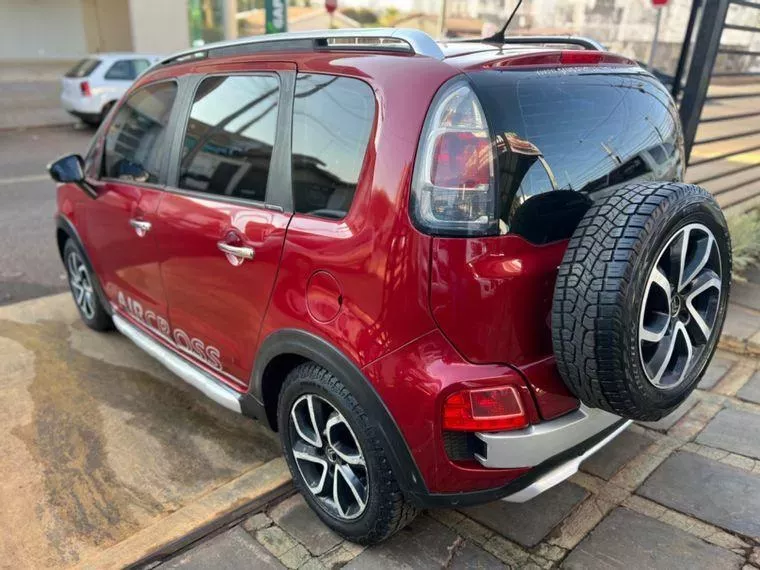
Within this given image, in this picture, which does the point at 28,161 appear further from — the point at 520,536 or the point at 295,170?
the point at 520,536

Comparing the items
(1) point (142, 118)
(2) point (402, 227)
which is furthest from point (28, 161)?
(2) point (402, 227)

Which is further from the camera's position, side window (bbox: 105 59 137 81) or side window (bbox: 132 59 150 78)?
side window (bbox: 132 59 150 78)

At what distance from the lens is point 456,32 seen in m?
21.1

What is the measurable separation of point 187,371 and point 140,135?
4.43ft

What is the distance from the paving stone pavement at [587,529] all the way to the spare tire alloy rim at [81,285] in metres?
2.31

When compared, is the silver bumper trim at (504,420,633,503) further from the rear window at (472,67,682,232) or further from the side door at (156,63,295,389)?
the side door at (156,63,295,389)

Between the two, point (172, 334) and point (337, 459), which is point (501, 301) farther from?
point (172, 334)

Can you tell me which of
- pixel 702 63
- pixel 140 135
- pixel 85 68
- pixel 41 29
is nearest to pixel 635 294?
pixel 140 135

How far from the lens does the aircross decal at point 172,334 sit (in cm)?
295

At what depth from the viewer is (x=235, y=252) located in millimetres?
2531

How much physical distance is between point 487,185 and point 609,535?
153 centimetres

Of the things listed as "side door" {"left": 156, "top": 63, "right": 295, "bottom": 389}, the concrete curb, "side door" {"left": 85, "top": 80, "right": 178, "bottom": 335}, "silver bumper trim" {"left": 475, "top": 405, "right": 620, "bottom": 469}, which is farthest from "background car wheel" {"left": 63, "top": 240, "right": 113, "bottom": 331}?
"silver bumper trim" {"left": 475, "top": 405, "right": 620, "bottom": 469}

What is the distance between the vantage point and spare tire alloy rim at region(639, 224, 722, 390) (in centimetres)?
201

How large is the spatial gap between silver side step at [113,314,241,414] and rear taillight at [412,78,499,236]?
1405 mm
